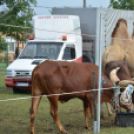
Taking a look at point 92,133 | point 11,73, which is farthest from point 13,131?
point 11,73

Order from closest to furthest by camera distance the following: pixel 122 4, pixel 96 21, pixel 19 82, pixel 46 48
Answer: pixel 19 82
pixel 46 48
pixel 96 21
pixel 122 4

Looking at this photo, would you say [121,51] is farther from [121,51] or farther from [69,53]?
[69,53]

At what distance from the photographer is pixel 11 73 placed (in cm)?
1378

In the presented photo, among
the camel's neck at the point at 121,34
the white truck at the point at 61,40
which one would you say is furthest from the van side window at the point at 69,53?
the camel's neck at the point at 121,34

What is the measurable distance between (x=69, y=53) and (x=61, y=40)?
631mm

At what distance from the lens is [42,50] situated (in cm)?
1403

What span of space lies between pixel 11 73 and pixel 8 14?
99.0 inches

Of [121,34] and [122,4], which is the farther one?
[122,4]

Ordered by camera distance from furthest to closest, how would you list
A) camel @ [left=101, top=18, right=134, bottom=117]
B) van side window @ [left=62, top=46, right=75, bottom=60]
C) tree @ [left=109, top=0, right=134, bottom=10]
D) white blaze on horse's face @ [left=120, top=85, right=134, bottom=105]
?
tree @ [left=109, top=0, right=134, bottom=10] < van side window @ [left=62, top=46, right=75, bottom=60] < camel @ [left=101, top=18, right=134, bottom=117] < white blaze on horse's face @ [left=120, top=85, right=134, bottom=105]

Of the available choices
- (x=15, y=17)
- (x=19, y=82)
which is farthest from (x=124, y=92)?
(x=15, y=17)

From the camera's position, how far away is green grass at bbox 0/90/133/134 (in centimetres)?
755

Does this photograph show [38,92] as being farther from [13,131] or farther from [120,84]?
[120,84]

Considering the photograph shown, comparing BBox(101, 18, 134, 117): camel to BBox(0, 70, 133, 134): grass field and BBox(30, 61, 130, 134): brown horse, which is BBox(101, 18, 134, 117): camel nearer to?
BBox(0, 70, 133, 134): grass field

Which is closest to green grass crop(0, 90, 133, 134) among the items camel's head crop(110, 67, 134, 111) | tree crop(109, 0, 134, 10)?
camel's head crop(110, 67, 134, 111)
